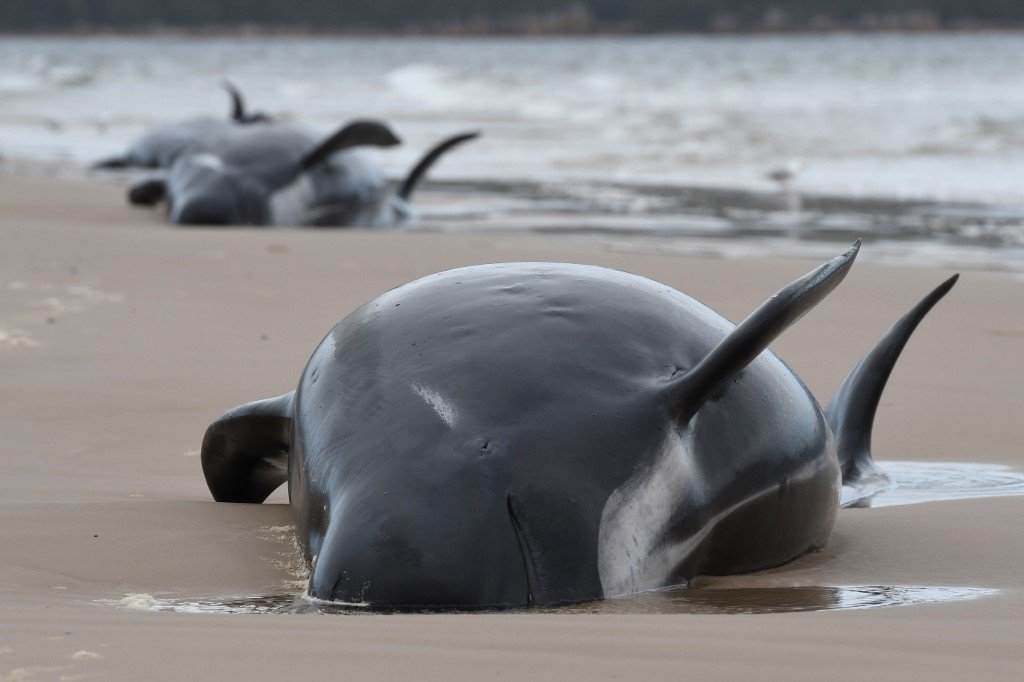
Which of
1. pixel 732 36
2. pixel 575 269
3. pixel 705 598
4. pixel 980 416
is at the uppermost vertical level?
pixel 575 269

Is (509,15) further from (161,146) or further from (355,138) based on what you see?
(355,138)

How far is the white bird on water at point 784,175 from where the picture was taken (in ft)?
43.9

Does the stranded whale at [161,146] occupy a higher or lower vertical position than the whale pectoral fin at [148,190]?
lower

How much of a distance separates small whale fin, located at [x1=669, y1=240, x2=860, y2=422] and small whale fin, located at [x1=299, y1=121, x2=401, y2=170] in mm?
6993

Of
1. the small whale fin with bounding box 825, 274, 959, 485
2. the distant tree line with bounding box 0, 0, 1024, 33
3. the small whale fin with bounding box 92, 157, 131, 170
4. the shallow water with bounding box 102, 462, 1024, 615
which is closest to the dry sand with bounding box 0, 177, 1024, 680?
the shallow water with bounding box 102, 462, 1024, 615

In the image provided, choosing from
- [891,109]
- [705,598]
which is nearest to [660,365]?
[705,598]

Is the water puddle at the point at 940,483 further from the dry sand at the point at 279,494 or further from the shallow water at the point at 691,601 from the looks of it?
the shallow water at the point at 691,601

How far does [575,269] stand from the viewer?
3084 millimetres

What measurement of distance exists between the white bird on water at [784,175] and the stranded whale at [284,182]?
13.6ft

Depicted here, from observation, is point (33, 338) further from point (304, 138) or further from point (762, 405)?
point (304, 138)

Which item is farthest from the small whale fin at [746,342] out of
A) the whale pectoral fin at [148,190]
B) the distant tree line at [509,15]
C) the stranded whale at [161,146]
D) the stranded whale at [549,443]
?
the distant tree line at [509,15]

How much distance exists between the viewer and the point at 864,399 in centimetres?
380

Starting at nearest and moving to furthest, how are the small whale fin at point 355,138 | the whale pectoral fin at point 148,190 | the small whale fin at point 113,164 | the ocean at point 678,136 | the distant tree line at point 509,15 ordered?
the small whale fin at point 355,138
the ocean at point 678,136
the whale pectoral fin at point 148,190
the small whale fin at point 113,164
the distant tree line at point 509,15

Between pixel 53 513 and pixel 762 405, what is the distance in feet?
4.77
